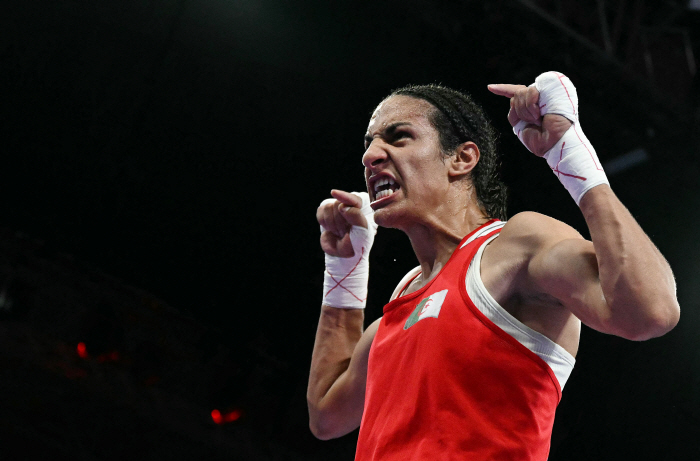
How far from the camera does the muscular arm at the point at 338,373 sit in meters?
1.60

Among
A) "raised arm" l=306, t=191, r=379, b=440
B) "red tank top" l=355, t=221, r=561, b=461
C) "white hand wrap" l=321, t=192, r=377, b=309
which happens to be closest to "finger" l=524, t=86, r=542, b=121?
"red tank top" l=355, t=221, r=561, b=461

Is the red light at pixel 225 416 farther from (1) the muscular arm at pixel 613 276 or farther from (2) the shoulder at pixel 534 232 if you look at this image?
(1) the muscular arm at pixel 613 276

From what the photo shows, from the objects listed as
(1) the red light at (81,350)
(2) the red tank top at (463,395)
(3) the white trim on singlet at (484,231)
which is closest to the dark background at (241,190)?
(1) the red light at (81,350)

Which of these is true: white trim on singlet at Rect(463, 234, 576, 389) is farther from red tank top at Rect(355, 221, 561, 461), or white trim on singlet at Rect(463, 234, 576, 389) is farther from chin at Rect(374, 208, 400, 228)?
chin at Rect(374, 208, 400, 228)

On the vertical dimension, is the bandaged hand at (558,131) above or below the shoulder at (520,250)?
above

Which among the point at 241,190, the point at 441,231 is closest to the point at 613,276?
the point at 441,231

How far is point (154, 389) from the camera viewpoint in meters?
4.45

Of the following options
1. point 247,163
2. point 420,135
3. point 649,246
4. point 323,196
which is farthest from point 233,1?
point 649,246

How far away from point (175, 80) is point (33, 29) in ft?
2.79

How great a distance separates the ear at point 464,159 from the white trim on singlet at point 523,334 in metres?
0.47

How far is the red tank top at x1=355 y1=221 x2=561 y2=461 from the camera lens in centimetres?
109

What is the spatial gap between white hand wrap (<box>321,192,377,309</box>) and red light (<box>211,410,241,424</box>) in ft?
9.94

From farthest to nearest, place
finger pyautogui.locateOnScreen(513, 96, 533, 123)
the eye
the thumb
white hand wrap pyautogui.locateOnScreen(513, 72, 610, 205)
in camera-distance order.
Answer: the thumb
the eye
finger pyautogui.locateOnScreen(513, 96, 533, 123)
white hand wrap pyautogui.locateOnScreen(513, 72, 610, 205)

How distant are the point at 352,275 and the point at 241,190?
2.59 m
